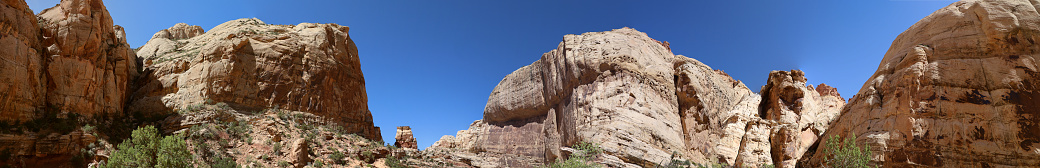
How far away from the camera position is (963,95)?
2195cm

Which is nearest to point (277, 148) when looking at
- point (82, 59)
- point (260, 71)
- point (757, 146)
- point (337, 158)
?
point (337, 158)

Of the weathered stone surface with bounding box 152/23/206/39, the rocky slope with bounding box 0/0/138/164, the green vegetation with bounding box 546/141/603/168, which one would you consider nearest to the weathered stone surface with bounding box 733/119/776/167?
the green vegetation with bounding box 546/141/603/168

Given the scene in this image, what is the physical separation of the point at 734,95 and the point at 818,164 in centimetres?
3309

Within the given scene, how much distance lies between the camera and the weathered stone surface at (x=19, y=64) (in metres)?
23.2

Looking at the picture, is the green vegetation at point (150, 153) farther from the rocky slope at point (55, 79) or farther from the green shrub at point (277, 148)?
the green shrub at point (277, 148)

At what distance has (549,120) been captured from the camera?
56.7 meters

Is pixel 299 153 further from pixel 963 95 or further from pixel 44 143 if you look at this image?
pixel 963 95

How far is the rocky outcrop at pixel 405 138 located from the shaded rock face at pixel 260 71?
20982mm

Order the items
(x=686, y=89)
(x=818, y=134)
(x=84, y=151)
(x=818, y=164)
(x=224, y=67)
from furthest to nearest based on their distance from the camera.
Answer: (x=686, y=89), (x=224, y=67), (x=818, y=134), (x=818, y=164), (x=84, y=151)

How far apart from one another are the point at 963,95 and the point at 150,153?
119ft

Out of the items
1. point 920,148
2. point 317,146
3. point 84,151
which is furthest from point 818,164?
point 84,151

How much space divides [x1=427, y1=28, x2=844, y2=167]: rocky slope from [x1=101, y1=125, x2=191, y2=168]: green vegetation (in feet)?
86.7

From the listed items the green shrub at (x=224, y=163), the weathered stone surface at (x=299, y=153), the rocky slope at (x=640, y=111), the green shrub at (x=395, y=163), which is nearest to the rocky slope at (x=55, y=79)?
the green shrub at (x=224, y=163)

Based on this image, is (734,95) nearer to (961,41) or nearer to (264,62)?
(961,41)
